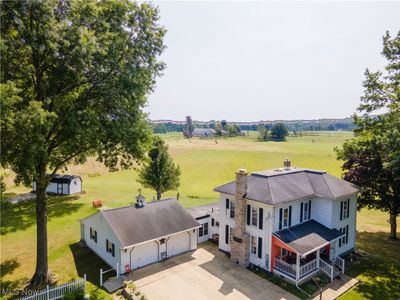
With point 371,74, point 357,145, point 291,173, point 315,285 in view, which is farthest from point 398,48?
point 315,285

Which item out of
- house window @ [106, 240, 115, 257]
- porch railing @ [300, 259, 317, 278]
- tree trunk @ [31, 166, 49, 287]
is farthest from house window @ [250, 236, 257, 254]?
tree trunk @ [31, 166, 49, 287]

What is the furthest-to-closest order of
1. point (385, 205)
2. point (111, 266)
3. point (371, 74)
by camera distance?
point (385, 205) < point (371, 74) < point (111, 266)

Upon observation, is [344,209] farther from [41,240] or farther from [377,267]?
[41,240]

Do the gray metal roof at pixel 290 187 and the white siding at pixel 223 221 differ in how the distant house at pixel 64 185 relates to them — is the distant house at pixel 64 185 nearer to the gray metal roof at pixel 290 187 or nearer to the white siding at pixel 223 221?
the white siding at pixel 223 221

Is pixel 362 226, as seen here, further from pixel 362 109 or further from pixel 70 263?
pixel 70 263

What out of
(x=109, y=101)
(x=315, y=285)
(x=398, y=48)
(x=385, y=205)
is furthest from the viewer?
(x=385, y=205)

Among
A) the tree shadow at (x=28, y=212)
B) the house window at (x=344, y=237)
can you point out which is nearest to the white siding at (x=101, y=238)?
the tree shadow at (x=28, y=212)
